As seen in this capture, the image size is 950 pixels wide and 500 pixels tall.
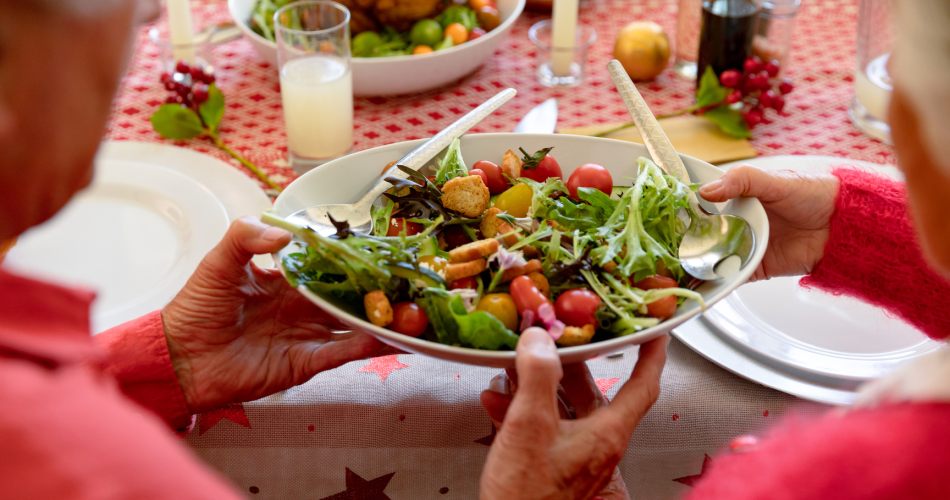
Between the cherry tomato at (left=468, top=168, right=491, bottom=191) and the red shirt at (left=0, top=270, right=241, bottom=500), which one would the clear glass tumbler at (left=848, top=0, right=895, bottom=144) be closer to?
the cherry tomato at (left=468, top=168, right=491, bottom=191)

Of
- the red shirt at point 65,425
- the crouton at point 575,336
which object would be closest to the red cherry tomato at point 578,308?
the crouton at point 575,336

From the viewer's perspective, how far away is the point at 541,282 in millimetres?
911

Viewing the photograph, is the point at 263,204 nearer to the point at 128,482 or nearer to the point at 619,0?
the point at 128,482

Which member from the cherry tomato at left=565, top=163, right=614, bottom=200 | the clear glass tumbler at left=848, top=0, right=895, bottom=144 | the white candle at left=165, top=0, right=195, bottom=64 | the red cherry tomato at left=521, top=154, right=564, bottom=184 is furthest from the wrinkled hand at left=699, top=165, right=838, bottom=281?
the white candle at left=165, top=0, right=195, bottom=64

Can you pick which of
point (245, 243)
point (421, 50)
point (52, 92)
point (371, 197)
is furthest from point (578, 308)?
point (421, 50)

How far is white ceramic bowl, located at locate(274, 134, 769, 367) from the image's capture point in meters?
0.84

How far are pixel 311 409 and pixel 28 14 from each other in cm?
74

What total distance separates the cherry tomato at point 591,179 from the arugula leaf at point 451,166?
17 cm

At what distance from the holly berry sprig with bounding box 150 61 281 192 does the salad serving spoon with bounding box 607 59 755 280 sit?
89 cm

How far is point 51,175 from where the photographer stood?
1.78ft

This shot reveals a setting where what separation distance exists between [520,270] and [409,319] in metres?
0.16

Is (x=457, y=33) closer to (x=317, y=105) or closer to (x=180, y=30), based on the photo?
A: (x=317, y=105)

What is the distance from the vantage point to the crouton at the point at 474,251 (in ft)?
3.01

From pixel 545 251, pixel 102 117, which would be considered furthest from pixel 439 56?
pixel 102 117
